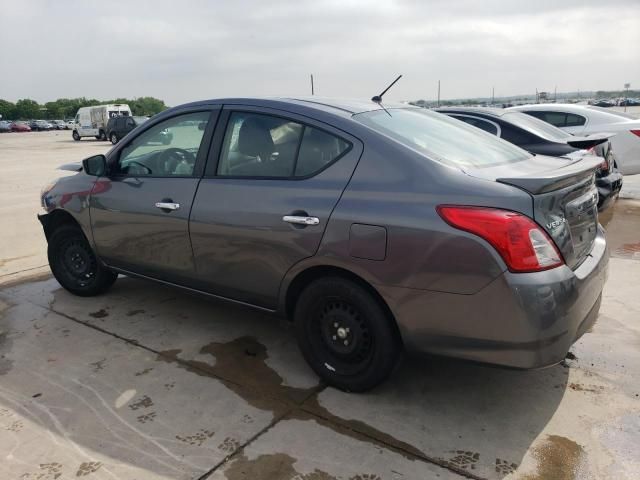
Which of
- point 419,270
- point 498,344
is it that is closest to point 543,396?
point 498,344

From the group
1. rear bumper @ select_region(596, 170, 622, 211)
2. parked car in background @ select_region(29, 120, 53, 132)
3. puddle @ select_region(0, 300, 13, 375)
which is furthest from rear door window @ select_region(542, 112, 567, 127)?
parked car in background @ select_region(29, 120, 53, 132)

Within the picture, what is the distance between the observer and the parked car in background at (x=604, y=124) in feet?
28.3

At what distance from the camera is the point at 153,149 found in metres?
3.91

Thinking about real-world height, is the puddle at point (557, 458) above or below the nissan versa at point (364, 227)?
below

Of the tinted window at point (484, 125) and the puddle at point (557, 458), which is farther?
the tinted window at point (484, 125)

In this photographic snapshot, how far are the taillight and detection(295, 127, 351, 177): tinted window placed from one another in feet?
2.72

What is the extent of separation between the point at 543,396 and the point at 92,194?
3.45 meters

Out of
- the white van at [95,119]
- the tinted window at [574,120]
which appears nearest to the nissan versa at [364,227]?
the tinted window at [574,120]

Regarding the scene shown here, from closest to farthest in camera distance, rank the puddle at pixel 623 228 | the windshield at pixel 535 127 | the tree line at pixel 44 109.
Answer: the puddle at pixel 623 228, the windshield at pixel 535 127, the tree line at pixel 44 109

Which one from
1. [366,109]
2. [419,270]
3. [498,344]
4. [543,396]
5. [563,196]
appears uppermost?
[366,109]

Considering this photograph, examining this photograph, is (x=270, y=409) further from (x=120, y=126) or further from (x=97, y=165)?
(x=120, y=126)

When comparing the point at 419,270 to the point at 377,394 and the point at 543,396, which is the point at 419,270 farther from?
the point at 543,396

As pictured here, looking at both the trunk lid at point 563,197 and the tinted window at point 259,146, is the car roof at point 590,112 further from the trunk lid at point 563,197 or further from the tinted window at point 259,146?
the tinted window at point 259,146

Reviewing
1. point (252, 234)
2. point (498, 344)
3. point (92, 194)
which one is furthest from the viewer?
point (92, 194)
